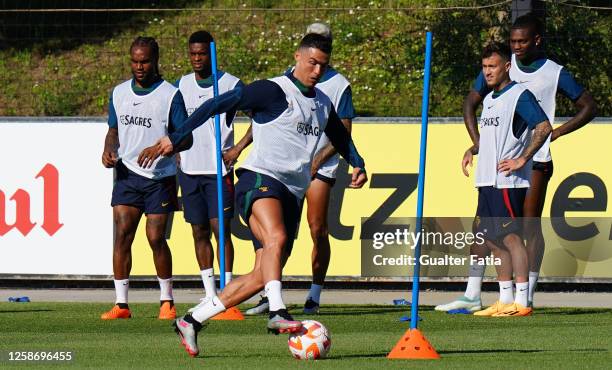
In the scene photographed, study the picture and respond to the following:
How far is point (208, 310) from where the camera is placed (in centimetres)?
883

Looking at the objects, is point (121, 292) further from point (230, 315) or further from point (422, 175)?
point (422, 175)

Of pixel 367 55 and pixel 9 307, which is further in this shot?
pixel 367 55

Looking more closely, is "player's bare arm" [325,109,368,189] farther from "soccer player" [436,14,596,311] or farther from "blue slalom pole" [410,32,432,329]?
"soccer player" [436,14,596,311]

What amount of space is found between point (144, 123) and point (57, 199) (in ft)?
12.2

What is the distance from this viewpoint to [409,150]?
594 inches

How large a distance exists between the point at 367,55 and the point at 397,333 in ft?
34.9

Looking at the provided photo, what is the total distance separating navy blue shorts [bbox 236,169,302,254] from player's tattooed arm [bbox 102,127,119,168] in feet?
9.68

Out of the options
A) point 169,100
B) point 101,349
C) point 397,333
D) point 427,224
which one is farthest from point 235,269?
point 101,349

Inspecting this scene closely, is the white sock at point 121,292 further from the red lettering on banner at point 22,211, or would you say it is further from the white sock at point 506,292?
the red lettering on banner at point 22,211

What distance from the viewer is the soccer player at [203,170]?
40.9ft

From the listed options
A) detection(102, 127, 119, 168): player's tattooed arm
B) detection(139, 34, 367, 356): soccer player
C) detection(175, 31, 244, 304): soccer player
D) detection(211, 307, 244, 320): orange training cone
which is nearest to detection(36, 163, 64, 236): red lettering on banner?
detection(175, 31, 244, 304): soccer player

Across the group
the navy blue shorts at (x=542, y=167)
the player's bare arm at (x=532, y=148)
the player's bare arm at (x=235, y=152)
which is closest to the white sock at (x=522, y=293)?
the player's bare arm at (x=532, y=148)

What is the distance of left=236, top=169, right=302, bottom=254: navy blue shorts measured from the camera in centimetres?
914

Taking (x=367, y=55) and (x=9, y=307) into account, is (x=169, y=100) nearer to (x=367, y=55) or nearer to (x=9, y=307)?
(x=9, y=307)
